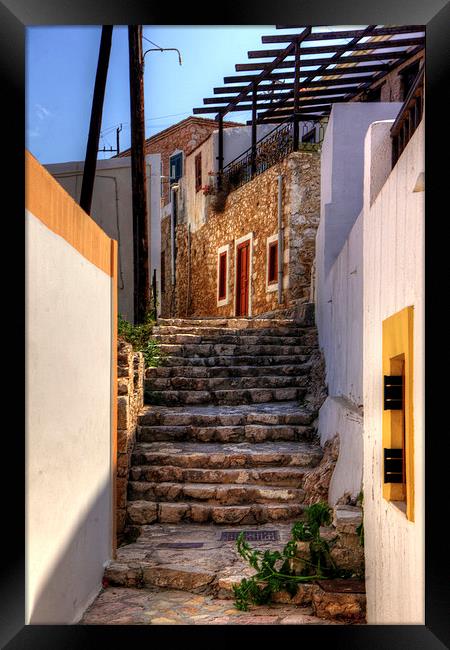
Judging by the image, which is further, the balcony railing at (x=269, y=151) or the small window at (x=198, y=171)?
the small window at (x=198, y=171)

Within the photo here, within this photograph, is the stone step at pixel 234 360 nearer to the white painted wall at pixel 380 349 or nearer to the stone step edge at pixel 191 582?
the stone step edge at pixel 191 582

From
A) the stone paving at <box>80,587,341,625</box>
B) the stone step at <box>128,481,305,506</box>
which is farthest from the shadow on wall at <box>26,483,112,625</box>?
the stone step at <box>128,481,305,506</box>

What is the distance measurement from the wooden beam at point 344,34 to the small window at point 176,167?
10.2 m

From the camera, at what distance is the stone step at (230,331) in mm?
11078

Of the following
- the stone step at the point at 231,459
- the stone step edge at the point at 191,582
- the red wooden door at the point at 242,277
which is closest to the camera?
the stone step edge at the point at 191,582

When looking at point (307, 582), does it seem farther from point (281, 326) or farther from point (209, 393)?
point (281, 326)

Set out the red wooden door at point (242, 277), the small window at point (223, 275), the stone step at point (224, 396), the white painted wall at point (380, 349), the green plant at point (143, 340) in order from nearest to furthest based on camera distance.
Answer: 1. the white painted wall at point (380, 349)
2. the stone step at point (224, 396)
3. the green plant at point (143, 340)
4. the red wooden door at point (242, 277)
5. the small window at point (223, 275)

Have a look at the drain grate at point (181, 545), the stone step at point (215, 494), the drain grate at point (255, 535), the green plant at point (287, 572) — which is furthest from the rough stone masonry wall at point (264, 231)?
the green plant at point (287, 572)

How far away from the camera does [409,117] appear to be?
3.85m

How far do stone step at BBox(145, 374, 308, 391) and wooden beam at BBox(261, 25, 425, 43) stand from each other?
23.2 ft

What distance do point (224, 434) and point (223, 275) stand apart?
35.2 ft

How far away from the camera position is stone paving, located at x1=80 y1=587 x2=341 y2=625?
4977 millimetres

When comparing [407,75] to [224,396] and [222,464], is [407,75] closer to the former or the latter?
[224,396]
